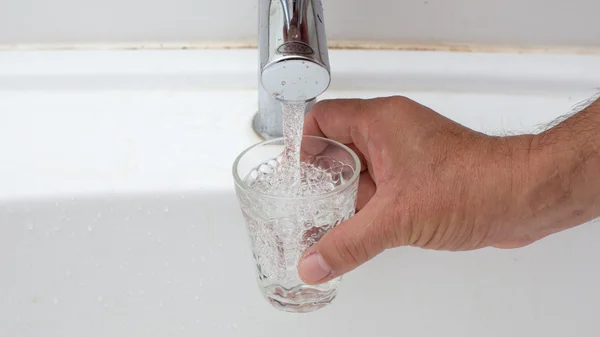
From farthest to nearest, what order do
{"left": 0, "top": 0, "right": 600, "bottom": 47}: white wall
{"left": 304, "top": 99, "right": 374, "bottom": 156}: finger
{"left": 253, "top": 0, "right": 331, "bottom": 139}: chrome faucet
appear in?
{"left": 0, "top": 0, "right": 600, "bottom": 47}: white wall
{"left": 304, "top": 99, "right": 374, "bottom": 156}: finger
{"left": 253, "top": 0, "right": 331, "bottom": 139}: chrome faucet

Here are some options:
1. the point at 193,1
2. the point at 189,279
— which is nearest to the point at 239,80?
the point at 193,1

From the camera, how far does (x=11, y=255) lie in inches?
17.4

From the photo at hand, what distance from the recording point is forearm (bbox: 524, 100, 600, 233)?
0.38 m

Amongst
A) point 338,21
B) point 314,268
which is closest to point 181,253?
point 314,268

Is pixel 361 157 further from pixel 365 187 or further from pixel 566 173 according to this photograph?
pixel 566 173

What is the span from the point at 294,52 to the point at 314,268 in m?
0.12

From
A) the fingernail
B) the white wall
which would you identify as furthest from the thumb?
the white wall

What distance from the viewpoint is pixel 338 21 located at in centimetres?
55

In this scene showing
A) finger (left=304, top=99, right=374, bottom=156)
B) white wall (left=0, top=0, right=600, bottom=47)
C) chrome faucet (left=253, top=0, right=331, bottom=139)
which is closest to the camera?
chrome faucet (left=253, top=0, right=331, bottom=139)

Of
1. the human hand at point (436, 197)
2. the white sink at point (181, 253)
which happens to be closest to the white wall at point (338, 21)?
the white sink at point (181, 253)

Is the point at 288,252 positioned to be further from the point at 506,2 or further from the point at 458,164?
the point at 506,2

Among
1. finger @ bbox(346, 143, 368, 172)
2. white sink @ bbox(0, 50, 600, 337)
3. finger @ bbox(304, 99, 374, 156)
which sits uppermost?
finger @ bbox(304, 99, 374, 156)

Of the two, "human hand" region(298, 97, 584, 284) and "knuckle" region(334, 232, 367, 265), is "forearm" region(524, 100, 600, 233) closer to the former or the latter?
"human hand" region(298, 97, 584, 284)

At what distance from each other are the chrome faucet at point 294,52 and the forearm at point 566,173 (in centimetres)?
14
